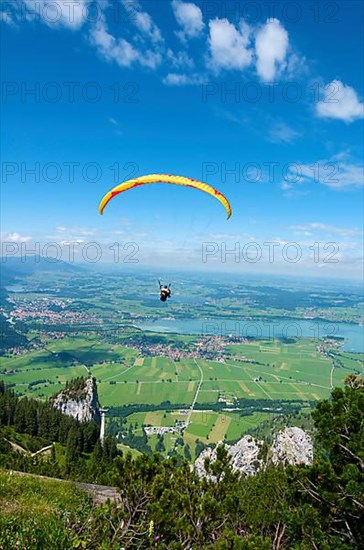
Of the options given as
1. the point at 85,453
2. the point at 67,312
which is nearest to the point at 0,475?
the point at 85,453

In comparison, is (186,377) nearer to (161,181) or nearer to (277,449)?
(277,449)

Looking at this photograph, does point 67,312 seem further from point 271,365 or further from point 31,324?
point 271,365

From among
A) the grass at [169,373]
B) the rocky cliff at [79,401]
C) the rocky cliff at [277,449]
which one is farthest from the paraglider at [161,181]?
the grass at [169,373]

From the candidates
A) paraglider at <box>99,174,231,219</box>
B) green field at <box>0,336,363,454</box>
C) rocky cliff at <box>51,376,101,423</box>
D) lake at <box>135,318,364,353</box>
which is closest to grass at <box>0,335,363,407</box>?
green field at <box>0,336,363,454</box>

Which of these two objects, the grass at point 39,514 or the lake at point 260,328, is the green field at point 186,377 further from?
the grass at point 39,514

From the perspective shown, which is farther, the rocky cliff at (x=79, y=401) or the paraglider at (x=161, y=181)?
the rocky cliff at (x=79, y=401)

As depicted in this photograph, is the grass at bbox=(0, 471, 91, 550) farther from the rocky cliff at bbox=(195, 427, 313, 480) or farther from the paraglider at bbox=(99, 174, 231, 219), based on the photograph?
the rocky cliff at bbox=(195, 427, 313, 480)

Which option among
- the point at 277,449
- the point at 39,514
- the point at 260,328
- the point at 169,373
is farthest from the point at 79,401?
the point at 260,328

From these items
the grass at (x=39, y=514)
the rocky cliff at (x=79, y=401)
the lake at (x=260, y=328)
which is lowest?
the lake at (x=260, y=328)
